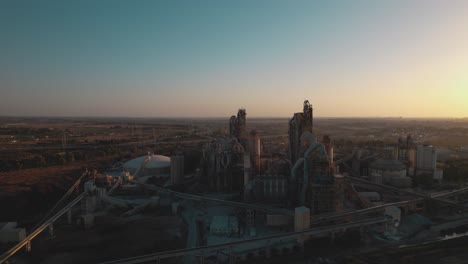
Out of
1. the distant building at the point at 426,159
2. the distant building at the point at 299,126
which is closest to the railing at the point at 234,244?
the distant building at the point at 299,126

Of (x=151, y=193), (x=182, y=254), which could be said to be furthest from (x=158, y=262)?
(x=151, y=193)

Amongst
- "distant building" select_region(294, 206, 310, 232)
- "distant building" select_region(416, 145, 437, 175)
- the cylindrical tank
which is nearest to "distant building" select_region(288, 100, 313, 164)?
"distant building" select_region(294, 206, 310, 232)

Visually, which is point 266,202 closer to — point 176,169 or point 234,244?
point 234,244

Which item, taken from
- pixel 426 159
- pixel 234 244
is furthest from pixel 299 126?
pixel 426 159

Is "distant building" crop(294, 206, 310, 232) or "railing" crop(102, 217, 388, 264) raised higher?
"distant building" crop(294, 206, 310, 232)

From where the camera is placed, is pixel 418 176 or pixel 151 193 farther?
pixel 418 176

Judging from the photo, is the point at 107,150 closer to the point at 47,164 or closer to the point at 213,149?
the point at 47,164

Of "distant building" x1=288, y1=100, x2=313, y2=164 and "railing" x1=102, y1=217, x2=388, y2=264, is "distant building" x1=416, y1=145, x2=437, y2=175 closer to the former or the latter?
"distant building" x1=288, y1=100, x2=313, y2=164

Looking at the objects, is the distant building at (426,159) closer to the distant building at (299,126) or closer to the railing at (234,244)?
the distant building at (299,126)
